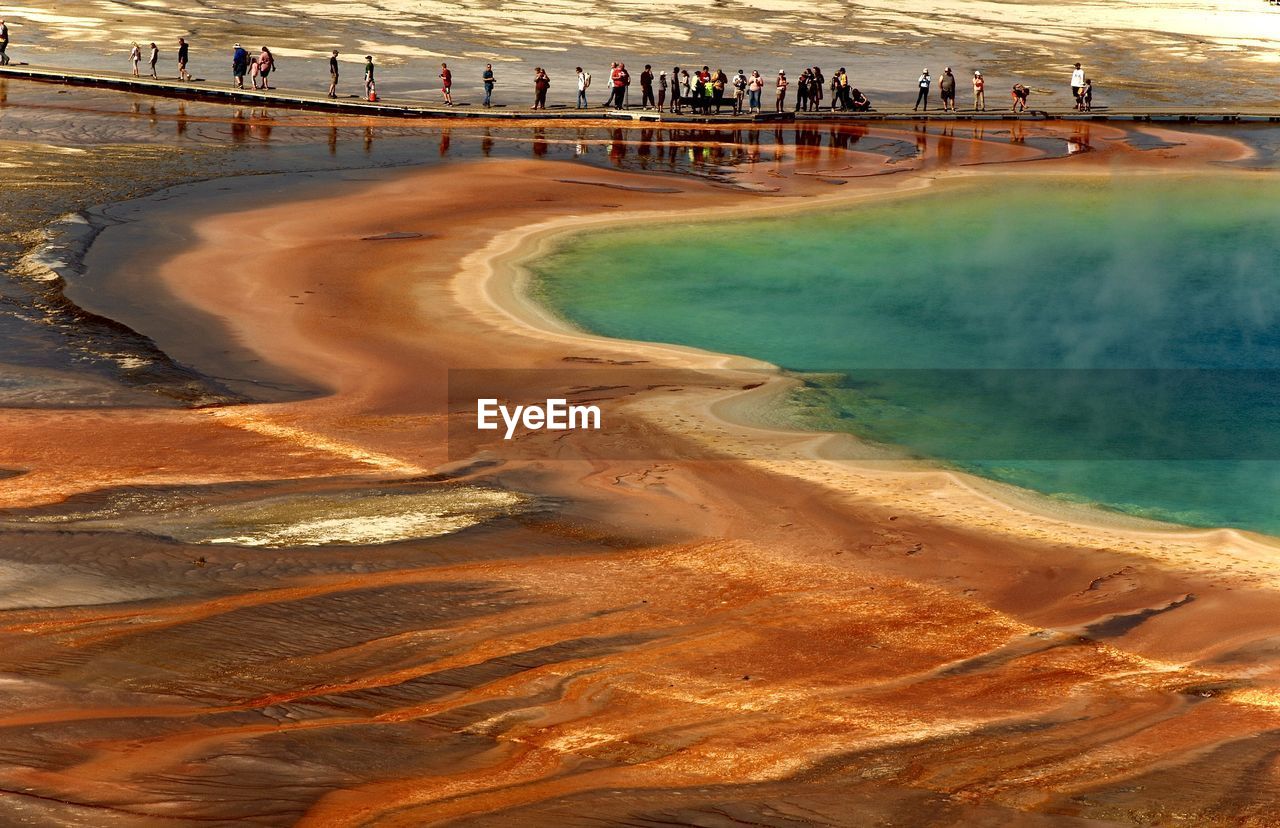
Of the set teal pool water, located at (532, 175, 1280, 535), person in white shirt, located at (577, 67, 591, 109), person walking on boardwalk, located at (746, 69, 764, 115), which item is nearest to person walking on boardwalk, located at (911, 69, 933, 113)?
person walking on boardwalk, located at (746, 69, 764, 115)

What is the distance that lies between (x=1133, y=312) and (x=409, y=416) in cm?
1131

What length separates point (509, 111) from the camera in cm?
3306

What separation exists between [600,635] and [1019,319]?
40.1ft

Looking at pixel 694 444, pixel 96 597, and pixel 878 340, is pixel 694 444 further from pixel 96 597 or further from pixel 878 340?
pixel 96 597

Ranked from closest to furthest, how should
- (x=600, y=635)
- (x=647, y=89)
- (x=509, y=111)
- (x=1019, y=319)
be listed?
(x=600, y=635)
(x=1019, y=319)
(x=509, y=111)
(x=647, y=89)

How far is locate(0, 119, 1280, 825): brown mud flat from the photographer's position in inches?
274

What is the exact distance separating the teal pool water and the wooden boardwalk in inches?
290

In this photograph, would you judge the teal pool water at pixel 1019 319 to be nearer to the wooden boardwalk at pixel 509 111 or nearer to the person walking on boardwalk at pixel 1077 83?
the wooden boardwalk at pixel 509 111

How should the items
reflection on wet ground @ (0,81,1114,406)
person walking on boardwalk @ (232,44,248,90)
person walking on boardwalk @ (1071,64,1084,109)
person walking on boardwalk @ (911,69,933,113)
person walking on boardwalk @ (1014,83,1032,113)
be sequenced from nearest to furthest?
1. reflection on wet ground @ (0,81,1114,406)
2. person walking on boardwalk @ (232,44,248,90)
3. person walking on boardwalk @ (911,69,933,113)
4. person walking on boardwalk @ (1014,83,1032,113)
5. person walking on boardwalk @ (1071,64,1084,109)

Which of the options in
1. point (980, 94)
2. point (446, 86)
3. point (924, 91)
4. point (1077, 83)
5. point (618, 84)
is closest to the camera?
point (446, 86)

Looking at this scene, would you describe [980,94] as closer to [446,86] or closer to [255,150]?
[446,86]

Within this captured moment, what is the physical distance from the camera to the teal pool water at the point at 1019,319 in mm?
14852

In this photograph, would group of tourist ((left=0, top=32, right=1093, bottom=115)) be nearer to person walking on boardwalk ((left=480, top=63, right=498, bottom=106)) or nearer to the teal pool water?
person walking on boardwalk ((left=480, top=63, right=498, bottom=106))

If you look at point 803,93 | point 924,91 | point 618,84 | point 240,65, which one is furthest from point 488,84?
point 924,91
